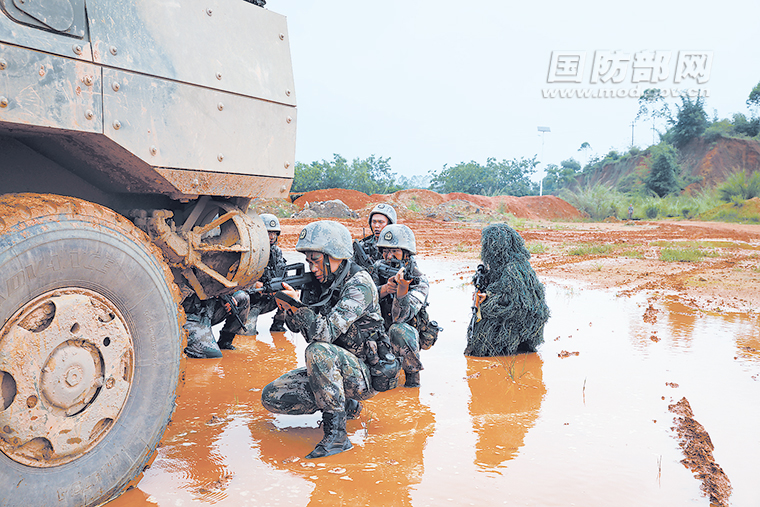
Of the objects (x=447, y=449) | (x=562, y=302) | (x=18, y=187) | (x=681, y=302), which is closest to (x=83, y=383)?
(x=18, y=187)

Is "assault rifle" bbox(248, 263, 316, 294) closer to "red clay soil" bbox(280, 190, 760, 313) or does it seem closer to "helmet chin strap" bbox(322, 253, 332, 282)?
"helmet chin strap" bbox(322, 253, 332, 282)

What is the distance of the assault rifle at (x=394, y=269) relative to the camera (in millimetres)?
4688

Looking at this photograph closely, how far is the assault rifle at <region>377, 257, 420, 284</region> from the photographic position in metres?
4.69

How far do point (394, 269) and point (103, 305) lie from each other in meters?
2.75

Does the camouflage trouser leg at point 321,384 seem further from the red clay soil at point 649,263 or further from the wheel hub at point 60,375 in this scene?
the red clay soil at point 649,263

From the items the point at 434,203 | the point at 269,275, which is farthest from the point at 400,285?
the point at 434,203

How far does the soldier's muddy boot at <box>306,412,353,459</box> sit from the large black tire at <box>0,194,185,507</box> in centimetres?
91

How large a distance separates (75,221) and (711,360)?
5.08 m

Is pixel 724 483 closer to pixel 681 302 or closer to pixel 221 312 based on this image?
pixel 221 312

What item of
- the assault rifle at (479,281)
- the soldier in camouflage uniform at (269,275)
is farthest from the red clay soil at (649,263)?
the assault rifle at (479,281)

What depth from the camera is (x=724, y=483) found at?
2889mm

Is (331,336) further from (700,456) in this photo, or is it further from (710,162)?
(710,162)

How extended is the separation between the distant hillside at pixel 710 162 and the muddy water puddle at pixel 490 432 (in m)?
42.8

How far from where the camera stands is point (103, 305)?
7.40ft
